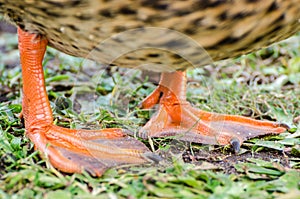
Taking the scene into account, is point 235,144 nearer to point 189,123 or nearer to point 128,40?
point 189,123

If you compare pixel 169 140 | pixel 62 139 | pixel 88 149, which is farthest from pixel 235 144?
pixel 62 139

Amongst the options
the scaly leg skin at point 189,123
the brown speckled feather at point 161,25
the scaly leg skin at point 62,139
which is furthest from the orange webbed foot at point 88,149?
the brown speckled feather at point 161,25

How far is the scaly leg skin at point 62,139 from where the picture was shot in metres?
2.19

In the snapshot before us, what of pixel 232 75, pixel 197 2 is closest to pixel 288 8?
pixel 197 2

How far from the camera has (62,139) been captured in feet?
7.84

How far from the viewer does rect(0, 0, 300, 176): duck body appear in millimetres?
2055

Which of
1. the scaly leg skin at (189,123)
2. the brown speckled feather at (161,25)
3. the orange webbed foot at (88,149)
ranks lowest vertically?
the orange webbed foot at (88,149)

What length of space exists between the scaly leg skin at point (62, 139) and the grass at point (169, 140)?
2.0 inches

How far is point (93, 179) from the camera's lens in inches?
81.6

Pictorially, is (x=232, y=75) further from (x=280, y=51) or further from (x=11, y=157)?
(x=11, y=157)

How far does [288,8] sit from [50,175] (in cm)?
117

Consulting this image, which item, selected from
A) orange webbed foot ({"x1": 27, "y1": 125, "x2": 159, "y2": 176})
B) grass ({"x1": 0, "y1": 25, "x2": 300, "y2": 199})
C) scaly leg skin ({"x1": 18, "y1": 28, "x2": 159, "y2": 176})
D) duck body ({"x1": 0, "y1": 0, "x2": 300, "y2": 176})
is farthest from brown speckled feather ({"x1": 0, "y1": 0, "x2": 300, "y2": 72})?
grass ({"x1": 0, "y1": 25, "x2": 300, "y2": 199})

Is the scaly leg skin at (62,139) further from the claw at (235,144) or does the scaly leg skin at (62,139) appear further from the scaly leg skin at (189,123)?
the claw at (235,144)

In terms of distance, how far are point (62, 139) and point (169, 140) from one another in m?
0.52
